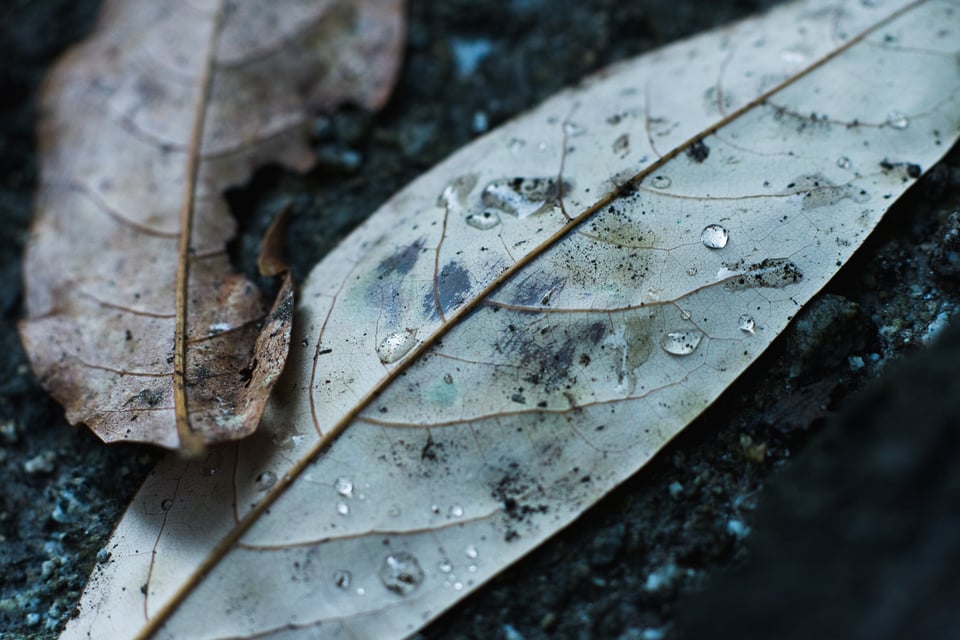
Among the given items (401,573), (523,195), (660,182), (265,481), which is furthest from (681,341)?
(265,481)

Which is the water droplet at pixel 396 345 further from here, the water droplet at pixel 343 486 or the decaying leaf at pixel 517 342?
the water droplet at pixel 343 486

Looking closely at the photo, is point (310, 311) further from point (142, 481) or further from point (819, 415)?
point (819, 415)

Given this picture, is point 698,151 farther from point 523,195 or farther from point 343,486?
point 343,486

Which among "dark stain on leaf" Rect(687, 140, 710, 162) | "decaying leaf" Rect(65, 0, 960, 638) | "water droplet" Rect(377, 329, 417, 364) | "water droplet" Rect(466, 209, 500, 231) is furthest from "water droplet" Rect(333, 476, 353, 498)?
"dark stain on leaf" Rect(687, 140, 710, 162)

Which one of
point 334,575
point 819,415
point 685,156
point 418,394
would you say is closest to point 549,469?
point 418,394

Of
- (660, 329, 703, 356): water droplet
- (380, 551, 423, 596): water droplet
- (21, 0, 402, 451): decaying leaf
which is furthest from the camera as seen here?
(21, 0, 402, 451): decaying leaf

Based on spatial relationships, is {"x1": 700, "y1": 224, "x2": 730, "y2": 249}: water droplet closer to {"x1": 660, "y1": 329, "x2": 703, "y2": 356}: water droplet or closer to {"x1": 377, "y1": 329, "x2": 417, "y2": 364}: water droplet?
{"x1": 660, "y1": 329, "x2": 703, "y2": 356}: water droplet
